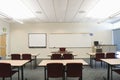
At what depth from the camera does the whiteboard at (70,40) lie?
12.0 m

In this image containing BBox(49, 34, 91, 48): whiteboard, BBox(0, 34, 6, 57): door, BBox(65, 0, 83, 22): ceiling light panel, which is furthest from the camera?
BBox(49, 34, 91, 48): whiteboard

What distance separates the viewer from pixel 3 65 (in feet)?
14.3

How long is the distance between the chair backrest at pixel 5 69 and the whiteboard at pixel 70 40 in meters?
7.65

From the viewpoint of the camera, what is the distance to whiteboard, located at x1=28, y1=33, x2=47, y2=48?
12.0 m

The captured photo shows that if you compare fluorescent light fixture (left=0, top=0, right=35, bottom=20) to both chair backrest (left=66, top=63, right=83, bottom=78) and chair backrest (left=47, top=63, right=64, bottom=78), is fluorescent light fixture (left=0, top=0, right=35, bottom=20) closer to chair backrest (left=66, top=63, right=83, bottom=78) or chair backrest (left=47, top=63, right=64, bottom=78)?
chair backrest (left=47, top=63, right=64, bottom=78)

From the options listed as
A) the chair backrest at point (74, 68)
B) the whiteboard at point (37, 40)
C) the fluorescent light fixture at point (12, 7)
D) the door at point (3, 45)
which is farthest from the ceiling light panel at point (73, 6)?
the door at point (3, 45)

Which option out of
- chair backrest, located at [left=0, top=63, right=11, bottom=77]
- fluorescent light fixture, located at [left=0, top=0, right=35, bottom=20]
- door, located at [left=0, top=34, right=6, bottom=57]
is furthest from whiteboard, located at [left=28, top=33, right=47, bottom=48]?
chair backrest, located at [left=0, top=63, right=11, bottom=77]

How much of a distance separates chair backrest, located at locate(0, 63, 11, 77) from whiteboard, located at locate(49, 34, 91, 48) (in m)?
7.65

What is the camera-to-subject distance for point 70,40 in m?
12.0

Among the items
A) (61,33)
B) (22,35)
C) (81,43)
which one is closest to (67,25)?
(61,33)

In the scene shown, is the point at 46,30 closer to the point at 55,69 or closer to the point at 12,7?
the point at 12,7

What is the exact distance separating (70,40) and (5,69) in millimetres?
7986

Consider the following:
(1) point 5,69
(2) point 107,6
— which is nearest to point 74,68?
(1) point 5,69

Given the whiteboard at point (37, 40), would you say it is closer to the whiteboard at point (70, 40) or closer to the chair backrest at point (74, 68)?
the whiteboard at point (70, 40)
